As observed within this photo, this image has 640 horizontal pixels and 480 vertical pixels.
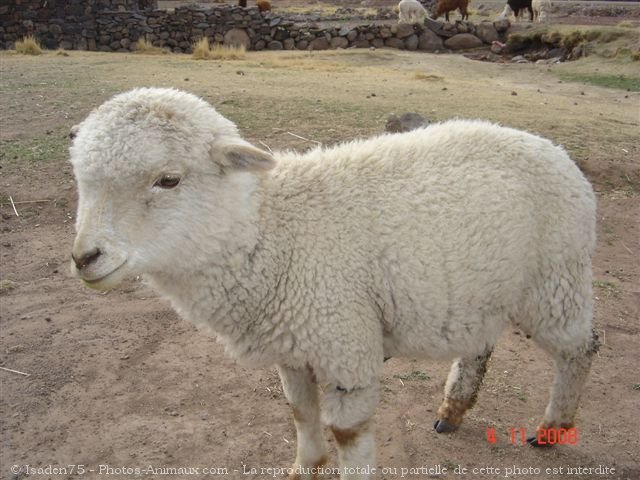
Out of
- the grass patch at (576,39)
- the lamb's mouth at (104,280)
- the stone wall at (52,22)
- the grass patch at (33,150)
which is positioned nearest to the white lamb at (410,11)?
the grass patch at (576,39)

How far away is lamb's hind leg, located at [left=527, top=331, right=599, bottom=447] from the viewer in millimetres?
3660

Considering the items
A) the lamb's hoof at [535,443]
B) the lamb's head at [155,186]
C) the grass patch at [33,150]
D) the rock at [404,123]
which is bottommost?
the lamb's hoof at [535,443]

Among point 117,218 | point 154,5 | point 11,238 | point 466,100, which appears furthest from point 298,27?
point 117,218

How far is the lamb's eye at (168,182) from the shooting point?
278cm

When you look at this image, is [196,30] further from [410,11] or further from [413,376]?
[413,376]

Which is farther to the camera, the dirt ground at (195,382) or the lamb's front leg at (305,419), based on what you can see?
the dirt ground at (195,382)

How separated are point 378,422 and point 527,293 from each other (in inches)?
53.1

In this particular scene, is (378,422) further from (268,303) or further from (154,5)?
A: (154,5)

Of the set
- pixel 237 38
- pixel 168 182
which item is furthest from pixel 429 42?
pixel 168 182

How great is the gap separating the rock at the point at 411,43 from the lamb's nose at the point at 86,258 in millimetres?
23563

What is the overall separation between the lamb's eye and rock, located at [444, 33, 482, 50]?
23.5 meters

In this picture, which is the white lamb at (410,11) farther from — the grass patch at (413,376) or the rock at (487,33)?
the grass patch at (413,376)

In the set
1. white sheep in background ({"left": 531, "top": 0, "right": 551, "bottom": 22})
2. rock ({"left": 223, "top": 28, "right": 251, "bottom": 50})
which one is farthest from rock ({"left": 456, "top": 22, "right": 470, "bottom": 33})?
rock ({"left": 223, "top": 28, "right": 251, "bottom": 50})
